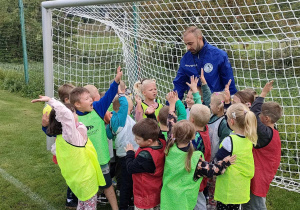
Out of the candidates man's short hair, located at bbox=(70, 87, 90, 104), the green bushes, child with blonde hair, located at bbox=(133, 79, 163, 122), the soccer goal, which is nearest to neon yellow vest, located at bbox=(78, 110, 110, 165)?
man's short hair, located at bbox=(70, 87, 90, 104)

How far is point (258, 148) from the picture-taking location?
2.93 metres

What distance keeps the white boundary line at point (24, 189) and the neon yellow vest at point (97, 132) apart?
0.98 metres

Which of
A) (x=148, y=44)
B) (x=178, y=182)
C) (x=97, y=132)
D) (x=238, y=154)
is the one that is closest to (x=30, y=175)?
(x=97, y=132)

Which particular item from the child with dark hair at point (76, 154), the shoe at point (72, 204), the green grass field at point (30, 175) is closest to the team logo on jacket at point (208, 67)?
the child with dark hair at point (76, 154)

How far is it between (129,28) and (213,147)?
304 cm

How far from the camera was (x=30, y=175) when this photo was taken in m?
4.52

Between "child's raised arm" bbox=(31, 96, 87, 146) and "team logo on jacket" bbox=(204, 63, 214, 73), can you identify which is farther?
"team logo on jacket" bbox=(204, 63, 214, 73)

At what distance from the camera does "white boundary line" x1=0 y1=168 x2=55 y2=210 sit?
150 inches

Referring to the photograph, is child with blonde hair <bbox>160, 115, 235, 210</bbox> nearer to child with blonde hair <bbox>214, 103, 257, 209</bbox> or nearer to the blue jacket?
child with blonde hair <bbox>214, 103, 257, 209</bbox>

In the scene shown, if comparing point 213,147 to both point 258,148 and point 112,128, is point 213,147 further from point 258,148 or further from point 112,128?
point 112,128

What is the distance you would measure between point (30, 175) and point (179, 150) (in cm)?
269

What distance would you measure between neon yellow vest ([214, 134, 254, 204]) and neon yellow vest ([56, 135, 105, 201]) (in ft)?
3.63

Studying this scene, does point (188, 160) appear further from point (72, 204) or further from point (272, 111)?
point (72, 204)

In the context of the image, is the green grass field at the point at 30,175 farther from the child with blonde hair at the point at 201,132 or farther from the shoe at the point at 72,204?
the child with blonde hair at the point at 201,132
